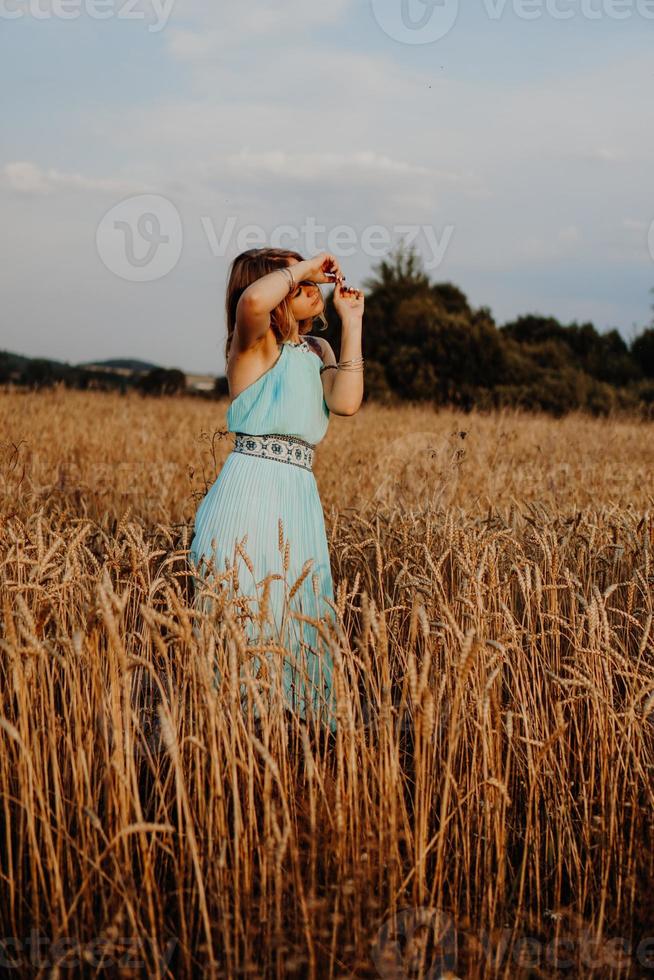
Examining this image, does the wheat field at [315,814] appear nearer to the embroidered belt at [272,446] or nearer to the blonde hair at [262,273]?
the embroidered belt at [272,446]

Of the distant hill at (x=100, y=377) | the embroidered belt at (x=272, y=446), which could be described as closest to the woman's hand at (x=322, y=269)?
the embroidered belt at (x=272, y=446)

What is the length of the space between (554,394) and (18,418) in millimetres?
12051

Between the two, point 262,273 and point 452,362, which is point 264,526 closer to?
point 262,273

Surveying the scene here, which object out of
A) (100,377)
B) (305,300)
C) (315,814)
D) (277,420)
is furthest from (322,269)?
(100,377)

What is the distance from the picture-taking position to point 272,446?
2.71 meters

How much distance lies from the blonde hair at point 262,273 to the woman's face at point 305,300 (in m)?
0.03

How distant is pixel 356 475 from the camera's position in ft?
18.9

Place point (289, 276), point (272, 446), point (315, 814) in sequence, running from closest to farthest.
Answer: point (315, 814), point (289, 276), point (272, 446)

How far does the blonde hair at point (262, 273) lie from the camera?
9.00 feet

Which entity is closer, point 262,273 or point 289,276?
point 289,276

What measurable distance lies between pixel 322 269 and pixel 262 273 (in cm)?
19

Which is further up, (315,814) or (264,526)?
(264,526)

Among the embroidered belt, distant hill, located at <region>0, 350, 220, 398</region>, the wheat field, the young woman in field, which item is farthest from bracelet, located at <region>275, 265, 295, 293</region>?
distant hill, located at <region>0, 350, 220, 398</region>

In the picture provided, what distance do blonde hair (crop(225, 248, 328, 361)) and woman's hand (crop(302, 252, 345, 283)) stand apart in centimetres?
10
